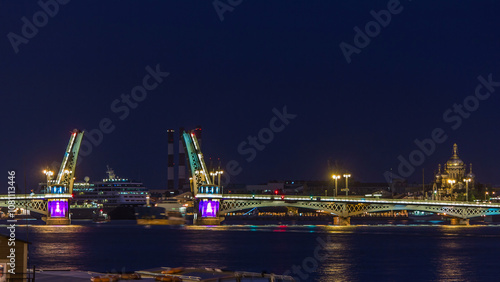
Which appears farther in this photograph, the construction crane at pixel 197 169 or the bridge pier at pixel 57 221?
the bridge pier at pixel 57 221

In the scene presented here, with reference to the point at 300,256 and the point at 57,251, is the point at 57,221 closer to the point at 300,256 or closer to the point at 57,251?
the point at 57,251

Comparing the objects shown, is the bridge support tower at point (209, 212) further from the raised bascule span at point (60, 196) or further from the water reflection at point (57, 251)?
the water reflection at point (57, 251)

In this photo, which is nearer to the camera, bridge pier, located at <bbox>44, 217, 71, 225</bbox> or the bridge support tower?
the bridge support tower

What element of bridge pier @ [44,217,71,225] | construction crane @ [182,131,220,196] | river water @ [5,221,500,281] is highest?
construction crane @ [182,131,220,196]

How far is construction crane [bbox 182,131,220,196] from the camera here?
146 metres

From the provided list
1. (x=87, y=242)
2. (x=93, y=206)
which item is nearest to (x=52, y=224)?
(x=93, y=206)

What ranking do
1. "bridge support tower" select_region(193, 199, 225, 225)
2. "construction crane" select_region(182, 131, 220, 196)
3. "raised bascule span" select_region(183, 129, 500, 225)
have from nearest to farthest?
Answer: "raised bascule span" select_region(183, 129, 500, 225) < "construction crane" select_region(182, 131, 220, 196) < "bridge support tower" select_region(193, 199, 225, 225)

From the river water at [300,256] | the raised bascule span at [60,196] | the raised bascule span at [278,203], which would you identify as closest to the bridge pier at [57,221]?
the raised bascule span at [60,196]

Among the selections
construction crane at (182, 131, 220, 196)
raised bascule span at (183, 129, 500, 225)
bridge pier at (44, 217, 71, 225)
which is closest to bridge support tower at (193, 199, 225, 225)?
raised bascule span at (183, 129, 500, 225)

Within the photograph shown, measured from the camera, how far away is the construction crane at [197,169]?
146m

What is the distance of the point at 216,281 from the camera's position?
98.8ft

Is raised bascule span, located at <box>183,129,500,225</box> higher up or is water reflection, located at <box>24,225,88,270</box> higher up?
raised bascule span, located at <box>183,129,500,225</box>

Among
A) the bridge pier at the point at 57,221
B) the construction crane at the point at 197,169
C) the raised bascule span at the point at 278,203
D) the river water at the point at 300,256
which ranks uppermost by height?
the construction crane at the point at 197,169

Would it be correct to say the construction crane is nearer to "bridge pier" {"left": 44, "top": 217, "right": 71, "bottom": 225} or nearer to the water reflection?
"bridge pier" {"left": 44, "top": 217, "right": 71, "bottom": 225}
